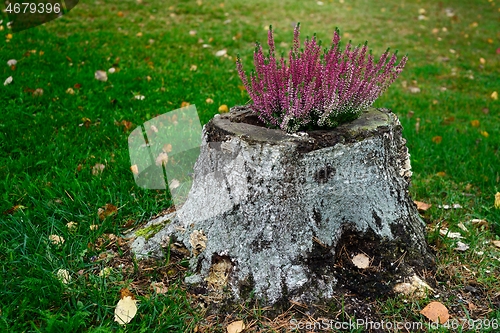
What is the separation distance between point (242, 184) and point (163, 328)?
0.75 metres

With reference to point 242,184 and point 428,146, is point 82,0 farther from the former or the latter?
point 242,184

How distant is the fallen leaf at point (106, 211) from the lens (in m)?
2.68

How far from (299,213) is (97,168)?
5.60 ft

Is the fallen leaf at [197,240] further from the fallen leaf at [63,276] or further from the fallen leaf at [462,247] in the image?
the fallen leaf at [462,247]

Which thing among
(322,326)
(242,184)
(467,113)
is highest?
(242,184)

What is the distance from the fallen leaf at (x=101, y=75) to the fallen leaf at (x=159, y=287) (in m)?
3.13

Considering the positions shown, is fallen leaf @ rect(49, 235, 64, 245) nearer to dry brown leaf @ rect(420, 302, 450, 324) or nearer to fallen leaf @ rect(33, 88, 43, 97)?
dry brown leaf @ rect(420, 302, 450, 324)

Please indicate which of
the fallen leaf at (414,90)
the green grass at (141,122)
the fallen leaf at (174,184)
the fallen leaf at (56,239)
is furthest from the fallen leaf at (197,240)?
the fallen leaf at (414,90)

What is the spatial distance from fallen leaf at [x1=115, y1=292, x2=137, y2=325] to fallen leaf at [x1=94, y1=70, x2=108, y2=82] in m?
3.26

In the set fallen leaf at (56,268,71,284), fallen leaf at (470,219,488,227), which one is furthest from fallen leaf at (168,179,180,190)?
fallen leaf at (470,219,488,227)

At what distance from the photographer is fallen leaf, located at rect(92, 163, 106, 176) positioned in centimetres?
310

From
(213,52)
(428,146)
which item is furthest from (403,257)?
(213,52)

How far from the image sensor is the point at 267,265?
2.12 m

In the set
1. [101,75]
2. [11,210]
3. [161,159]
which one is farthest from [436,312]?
[101,75]
